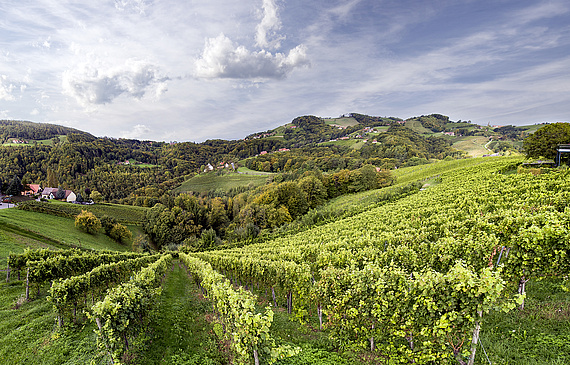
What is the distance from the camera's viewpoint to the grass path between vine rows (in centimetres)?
934

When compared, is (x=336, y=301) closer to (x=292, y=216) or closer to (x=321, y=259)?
(x=321, y=259)

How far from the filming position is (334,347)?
9.55 metres

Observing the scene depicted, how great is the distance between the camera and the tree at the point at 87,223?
174 feet

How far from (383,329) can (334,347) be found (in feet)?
8.57

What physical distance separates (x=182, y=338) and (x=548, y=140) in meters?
56.2

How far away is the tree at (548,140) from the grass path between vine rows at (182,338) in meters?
54.0

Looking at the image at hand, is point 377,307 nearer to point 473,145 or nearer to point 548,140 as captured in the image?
point 548,140

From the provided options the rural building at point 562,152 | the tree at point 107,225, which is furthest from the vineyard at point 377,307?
the tree at point 107,225

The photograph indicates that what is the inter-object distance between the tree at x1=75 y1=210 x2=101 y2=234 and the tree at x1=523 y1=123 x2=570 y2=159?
92.6 meters

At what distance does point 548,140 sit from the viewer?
3597 centimetres

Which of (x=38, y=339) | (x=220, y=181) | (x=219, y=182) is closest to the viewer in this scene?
(x=38, y=339)

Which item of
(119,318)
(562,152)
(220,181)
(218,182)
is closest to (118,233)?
(119,318)

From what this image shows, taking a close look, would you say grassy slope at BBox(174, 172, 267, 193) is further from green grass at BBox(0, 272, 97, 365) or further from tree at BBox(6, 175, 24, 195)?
green grass at BBox(0, 272, 97, 365)

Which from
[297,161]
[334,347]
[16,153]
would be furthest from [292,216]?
[16,153]
